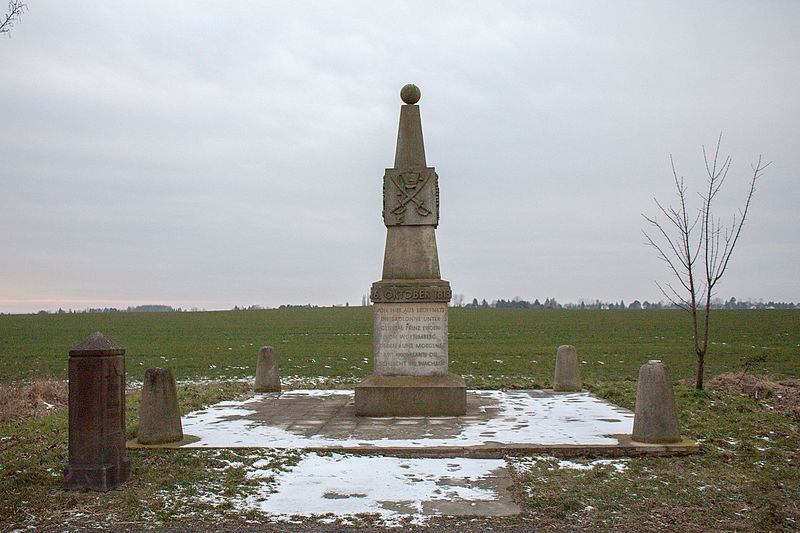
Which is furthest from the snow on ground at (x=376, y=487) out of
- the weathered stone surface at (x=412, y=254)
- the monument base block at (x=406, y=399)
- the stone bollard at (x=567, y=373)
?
the stone bollard at (x=567, y=373)

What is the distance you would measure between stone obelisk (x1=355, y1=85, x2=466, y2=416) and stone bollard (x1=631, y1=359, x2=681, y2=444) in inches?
117

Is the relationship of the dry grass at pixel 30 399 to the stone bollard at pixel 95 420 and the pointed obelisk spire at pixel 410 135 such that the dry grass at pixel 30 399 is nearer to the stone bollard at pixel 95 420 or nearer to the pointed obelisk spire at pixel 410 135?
the stone bollard at pixel 95 420

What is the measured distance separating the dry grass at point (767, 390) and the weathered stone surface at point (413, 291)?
222 inches

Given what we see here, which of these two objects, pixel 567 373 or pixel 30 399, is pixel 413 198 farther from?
pixel 30 399

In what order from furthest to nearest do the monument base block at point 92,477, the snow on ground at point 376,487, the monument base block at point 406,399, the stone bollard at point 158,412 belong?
the monument base block at point 406,399 → the stone bollard at point 158,412 → the monument base block at point 92,477 → the snow on ground at point 376,487

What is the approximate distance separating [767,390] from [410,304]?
285 inches

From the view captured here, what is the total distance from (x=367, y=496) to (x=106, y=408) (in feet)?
8.91

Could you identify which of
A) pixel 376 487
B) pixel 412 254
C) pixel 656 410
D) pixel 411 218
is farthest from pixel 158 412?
pixel 656 410

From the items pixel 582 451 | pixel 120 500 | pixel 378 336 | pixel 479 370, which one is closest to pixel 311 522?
pixel 120 500

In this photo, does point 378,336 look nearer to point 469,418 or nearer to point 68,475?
point 469,418

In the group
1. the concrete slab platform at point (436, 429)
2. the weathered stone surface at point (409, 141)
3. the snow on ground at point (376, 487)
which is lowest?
the snow on ground at point (376, 487)

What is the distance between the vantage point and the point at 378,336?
1113 cm

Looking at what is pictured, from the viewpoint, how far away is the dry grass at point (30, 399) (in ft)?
36.1

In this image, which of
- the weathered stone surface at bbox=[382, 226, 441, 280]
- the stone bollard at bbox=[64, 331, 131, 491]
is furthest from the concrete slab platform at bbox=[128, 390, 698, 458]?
the weathered stone surface at bbox=[382, 226, 441, 280]
